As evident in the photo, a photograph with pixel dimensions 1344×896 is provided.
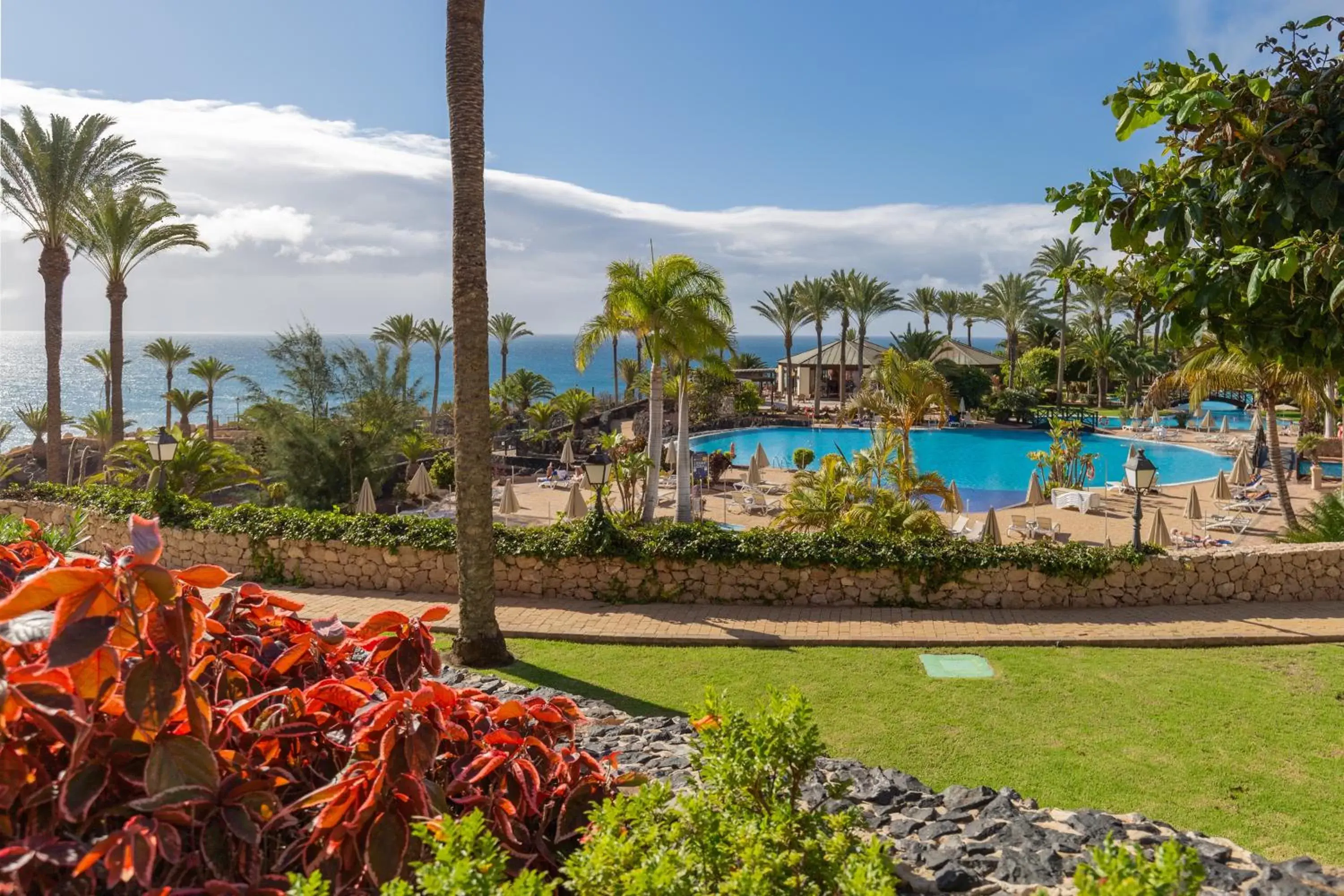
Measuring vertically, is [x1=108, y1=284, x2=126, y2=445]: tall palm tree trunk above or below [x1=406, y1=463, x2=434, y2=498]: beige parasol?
above

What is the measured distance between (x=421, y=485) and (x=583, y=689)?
14074mm

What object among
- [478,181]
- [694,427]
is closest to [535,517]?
[478,181]

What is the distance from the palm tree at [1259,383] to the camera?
58.1 feet

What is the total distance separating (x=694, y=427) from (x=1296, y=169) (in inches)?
1470

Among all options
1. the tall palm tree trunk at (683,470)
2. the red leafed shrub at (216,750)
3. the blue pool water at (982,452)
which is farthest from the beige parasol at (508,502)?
the red leafed shrub at (216,750)

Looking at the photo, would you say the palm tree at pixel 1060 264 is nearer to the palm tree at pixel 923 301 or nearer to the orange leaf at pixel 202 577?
the palm tree at pixel 923 301

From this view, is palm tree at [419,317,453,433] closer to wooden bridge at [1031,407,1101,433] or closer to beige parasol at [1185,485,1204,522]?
wooden bridge at [1031,407,1101,433]

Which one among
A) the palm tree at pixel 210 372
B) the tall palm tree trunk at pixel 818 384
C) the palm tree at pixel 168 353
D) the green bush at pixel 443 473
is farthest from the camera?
the palm tree at pixel 168 353

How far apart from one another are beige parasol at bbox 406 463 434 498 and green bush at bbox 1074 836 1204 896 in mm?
20988

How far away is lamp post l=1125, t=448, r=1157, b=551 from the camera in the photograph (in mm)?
12281

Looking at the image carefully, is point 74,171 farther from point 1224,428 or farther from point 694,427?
point 1224,428

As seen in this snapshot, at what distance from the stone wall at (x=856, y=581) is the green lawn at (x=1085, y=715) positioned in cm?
206

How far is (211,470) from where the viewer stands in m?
19.8

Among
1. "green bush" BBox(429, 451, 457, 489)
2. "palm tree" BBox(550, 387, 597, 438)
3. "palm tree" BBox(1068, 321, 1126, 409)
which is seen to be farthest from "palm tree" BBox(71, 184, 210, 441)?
"palm tree" BBox(1068, 321, 1126, 409)
